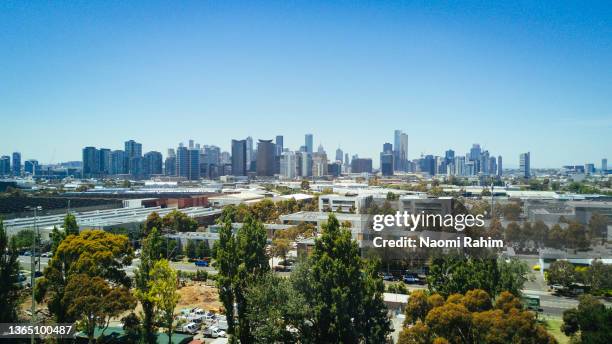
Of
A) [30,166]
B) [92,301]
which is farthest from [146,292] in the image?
[30,166]

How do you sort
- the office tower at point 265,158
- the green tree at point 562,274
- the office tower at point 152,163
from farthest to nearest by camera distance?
the office tower at point 265,158
the office tower at point 152,163
the green tree at point 562,274

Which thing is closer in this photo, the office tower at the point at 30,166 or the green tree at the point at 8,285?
the green tree at the point at 8,285

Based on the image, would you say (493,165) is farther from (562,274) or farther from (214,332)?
(214,332)

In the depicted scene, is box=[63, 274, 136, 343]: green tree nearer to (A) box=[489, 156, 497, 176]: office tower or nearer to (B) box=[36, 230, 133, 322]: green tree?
(B) box=[36, 230, 133, 322]: green tree

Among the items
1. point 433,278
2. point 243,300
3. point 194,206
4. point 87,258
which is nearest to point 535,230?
point 433,278

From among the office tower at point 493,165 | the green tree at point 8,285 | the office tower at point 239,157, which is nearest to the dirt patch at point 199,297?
the green tree at point 8,285

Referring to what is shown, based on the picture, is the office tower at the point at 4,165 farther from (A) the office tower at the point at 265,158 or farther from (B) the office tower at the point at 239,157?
(A) the office tower at the point at 265,158

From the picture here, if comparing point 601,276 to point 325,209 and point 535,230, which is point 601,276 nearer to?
point 535,230
